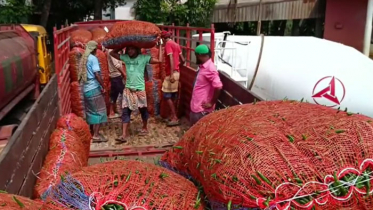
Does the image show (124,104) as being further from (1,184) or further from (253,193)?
(253,193)

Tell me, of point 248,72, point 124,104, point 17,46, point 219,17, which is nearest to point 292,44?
point 248,72

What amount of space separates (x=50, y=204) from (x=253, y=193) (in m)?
0.95

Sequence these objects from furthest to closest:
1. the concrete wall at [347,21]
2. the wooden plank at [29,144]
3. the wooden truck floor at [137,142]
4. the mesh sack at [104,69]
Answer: the concrete wall at [347,21] → the mesh sack at [104,69] → the wooden truck floor at [137,142] → the wooden plank at [29,144]

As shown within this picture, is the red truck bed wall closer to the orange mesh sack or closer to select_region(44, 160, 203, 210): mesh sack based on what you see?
select_region(44, 160, 203, 210): mesh sack

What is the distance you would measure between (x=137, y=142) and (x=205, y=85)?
6.00 ft

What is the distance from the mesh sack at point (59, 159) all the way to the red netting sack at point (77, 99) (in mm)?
2333

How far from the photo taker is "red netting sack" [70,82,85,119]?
716cm

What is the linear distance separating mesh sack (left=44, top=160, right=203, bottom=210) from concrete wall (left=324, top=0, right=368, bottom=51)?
12.6 metres

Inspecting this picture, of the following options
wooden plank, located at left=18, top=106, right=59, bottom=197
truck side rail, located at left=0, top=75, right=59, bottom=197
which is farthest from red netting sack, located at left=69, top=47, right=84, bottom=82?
truck side rail, located at left=0, top=75, right=59, bottom=197

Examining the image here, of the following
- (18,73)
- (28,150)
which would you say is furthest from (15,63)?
(28,150)

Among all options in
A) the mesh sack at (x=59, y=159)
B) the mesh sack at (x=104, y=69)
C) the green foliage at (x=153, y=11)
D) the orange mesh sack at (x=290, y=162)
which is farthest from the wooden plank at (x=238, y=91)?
the green foliage at (x=153, y=11)

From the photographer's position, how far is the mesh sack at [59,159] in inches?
144

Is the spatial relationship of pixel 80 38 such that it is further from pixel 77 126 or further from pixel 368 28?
pixel 368 28

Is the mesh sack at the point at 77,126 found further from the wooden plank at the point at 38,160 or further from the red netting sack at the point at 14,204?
the red netting sack at the point at 14,204
